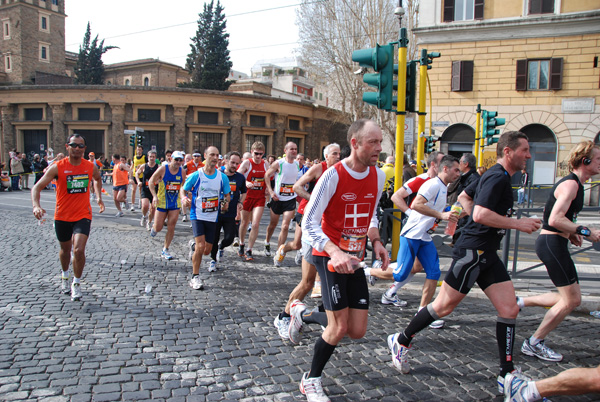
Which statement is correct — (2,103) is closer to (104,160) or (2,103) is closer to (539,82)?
(104,160)

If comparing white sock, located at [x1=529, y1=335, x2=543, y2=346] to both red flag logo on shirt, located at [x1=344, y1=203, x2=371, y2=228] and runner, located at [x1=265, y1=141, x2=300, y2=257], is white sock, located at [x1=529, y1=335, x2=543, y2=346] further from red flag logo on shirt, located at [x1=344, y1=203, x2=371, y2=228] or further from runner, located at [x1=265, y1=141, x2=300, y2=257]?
runner, located at [x1=265, y1=141, x2=300, y2=257]

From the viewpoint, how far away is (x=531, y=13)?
22.5 m

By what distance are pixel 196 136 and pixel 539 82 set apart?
87.1 ft

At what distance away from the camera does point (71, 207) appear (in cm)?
579

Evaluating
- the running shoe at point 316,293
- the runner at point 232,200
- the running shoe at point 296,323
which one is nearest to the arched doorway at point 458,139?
the runner at point 232,200

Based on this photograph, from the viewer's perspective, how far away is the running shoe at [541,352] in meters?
4.11

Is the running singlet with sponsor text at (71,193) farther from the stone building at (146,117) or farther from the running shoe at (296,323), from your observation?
the stone building at (146,117)

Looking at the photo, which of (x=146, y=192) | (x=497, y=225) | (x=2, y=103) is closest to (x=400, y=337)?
(x=497, y=225)

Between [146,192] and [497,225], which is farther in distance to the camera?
[146,192]

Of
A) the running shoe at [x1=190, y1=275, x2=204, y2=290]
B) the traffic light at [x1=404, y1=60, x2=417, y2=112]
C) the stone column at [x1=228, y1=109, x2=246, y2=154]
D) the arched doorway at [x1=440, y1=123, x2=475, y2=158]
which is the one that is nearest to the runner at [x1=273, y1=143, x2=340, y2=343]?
the running shoe at [x1=190, y1=275, x2=204, y2=290]

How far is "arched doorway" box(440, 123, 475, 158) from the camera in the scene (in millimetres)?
24406

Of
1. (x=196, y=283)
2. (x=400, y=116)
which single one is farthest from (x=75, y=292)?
(x=400, y=116)

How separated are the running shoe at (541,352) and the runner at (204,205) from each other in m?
4.15

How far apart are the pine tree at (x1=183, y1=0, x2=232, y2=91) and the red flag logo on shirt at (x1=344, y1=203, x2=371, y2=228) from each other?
47.1 m
